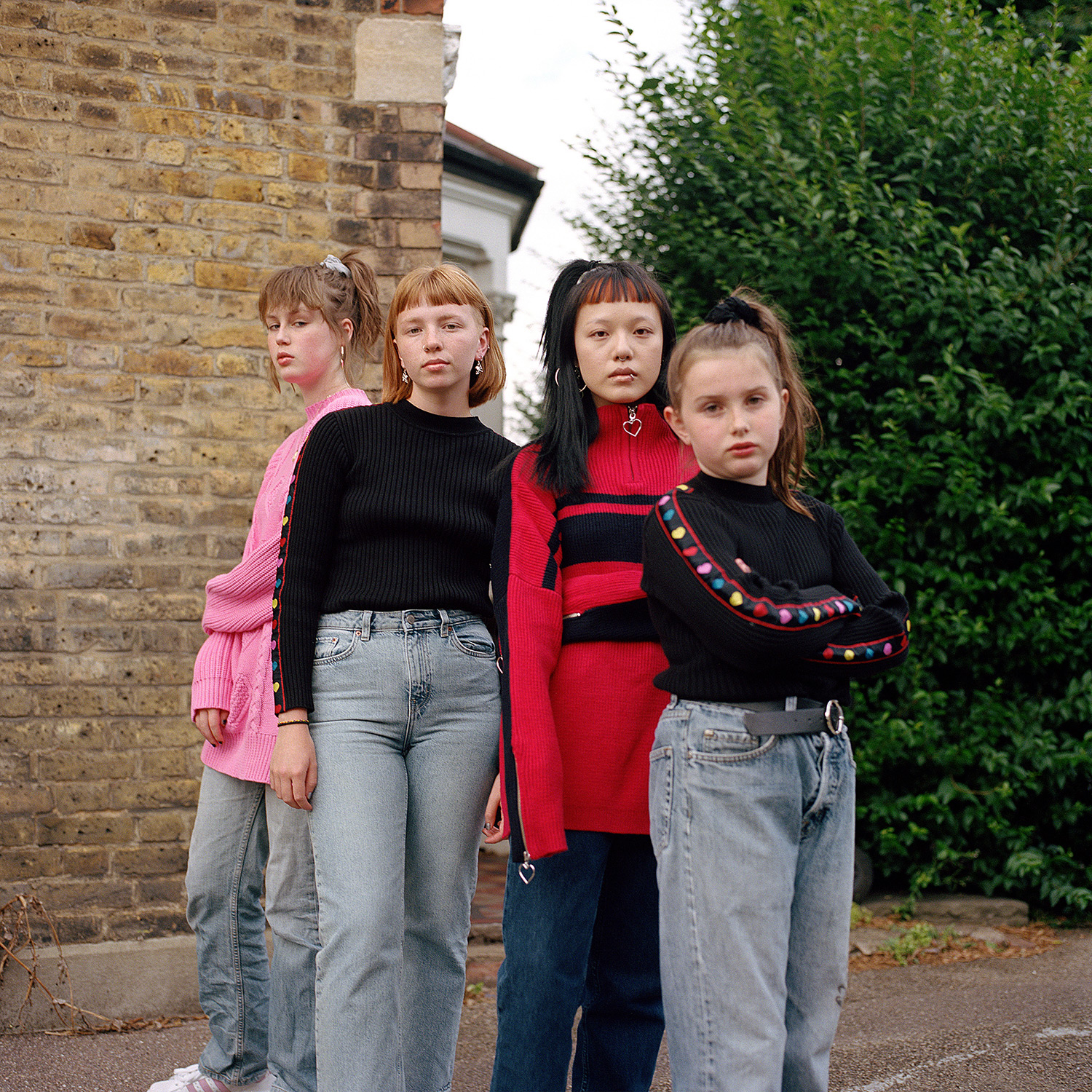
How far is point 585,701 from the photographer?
6.55ft

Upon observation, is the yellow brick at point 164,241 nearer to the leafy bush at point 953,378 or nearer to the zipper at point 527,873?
the leafy bush at point 953,378

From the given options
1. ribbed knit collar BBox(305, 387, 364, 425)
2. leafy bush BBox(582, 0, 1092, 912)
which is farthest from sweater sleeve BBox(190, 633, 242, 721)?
leafy bush BBox(582, 0, 1092, 912)

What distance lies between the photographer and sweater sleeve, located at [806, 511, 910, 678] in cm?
175

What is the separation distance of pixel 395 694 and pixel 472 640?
0.69 ft

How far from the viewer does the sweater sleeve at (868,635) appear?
1749 mm

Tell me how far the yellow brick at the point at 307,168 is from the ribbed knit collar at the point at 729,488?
2.78m

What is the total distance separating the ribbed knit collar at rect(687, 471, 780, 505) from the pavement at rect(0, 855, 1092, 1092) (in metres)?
2.01

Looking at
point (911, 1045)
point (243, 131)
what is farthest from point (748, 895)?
point (243, 131)

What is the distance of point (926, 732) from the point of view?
4.67 m

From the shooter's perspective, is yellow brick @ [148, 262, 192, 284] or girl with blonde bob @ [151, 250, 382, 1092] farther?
yellow brick @ [148, 262, 192, 284]

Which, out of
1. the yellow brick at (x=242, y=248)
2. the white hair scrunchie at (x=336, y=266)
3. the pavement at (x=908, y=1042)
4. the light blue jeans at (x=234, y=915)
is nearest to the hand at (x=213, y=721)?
the light blue jeans at (x=234, y=915)

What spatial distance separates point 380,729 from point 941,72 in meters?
4.43

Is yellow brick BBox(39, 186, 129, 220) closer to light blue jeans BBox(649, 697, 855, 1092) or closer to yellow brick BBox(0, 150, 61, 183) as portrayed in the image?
yellow brick BBox(0, 150, 61, 183)

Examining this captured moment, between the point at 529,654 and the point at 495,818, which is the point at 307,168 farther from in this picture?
the point at 495,818
